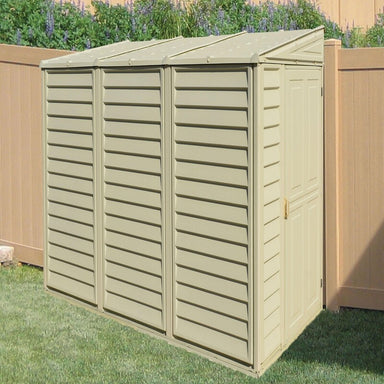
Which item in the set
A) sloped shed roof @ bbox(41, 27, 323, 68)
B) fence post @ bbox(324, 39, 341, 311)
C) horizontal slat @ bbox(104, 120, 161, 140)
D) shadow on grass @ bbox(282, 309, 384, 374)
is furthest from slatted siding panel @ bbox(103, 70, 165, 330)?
fence post @ bbox(324, 39, 341, 311)

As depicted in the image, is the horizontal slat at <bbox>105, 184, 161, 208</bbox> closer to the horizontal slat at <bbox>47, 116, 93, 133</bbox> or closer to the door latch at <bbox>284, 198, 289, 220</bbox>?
the horizontal slat at <bbox>47, 116, 93, 133</bbox>

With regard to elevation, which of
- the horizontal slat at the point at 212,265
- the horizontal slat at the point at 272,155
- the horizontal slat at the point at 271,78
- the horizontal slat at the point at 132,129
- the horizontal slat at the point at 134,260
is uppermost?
the horizontal slat at the point at 271,78

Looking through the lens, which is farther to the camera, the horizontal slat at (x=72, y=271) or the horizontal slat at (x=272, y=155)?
the horizontal slat at (x=72, y=271)

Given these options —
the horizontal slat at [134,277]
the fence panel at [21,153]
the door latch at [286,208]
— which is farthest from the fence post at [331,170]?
the fence panel at [21,153]

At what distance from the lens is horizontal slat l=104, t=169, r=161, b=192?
21.1 ft

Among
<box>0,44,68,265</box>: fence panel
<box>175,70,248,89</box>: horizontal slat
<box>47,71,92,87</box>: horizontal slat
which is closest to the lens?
<box>175,70,248,89</box>: horizontal slat

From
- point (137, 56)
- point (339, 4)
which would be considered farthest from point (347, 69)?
point (339, 4)

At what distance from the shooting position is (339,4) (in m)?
14.1

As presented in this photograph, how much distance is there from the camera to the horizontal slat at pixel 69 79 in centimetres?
701

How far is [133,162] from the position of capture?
6609 millimetres

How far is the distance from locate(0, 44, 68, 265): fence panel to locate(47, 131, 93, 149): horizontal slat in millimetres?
748

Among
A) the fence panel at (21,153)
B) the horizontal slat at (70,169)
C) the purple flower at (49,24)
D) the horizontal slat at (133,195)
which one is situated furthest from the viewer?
the purple flower at (49,24)

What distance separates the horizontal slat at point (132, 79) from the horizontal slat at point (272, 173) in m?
1.08

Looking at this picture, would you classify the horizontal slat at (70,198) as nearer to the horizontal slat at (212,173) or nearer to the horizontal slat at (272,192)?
the horizontal slat at (212,173)
